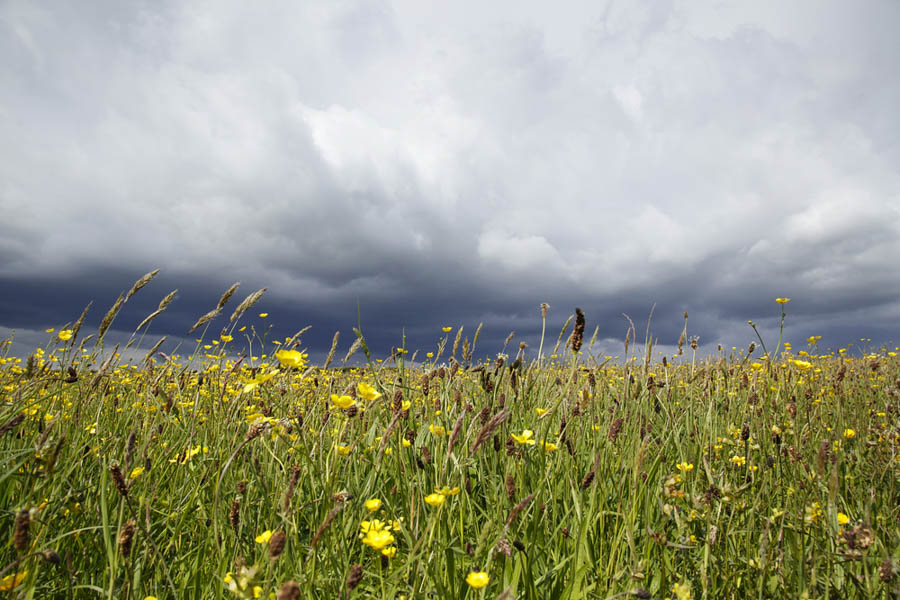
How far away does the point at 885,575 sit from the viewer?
1458 mm

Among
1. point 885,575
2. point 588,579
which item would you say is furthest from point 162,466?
point 885,575

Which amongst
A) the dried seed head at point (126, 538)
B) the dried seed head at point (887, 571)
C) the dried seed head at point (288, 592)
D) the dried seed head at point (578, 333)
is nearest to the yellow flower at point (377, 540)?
the dried seed head at point (288, 592)

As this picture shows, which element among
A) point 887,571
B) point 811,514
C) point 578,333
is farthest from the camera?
point 578,333

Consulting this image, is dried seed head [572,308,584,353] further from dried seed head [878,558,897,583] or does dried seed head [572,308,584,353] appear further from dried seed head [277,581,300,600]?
dried seed head [277,581,300,600]

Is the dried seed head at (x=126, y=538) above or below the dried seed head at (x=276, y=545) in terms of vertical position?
below

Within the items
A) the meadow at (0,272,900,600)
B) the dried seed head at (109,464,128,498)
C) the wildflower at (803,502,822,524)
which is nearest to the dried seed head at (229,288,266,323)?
the meadow at (0,272,900,600)

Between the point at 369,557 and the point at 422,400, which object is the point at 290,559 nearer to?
the point at 369,557

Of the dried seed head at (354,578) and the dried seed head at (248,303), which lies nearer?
the dried seed head at (354,578)

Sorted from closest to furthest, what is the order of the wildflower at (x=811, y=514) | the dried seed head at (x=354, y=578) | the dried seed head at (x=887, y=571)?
the dried seed head at (x=354, y=578), the dried seed head at (x=887, y=571), the wildflower at (x=811, y=514)

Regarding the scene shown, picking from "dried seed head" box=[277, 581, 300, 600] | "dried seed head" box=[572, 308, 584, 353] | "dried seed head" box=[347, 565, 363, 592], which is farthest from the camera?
"dried seed head" box=[572, 308, 584, 353]

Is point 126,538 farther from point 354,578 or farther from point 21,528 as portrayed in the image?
point 354,578

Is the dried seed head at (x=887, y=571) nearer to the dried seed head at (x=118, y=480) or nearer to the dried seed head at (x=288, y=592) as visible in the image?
the dried seed head at (x=288, y=592)

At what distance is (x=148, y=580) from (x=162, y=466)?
88 cm

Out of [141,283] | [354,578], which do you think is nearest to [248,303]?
[141,283]
